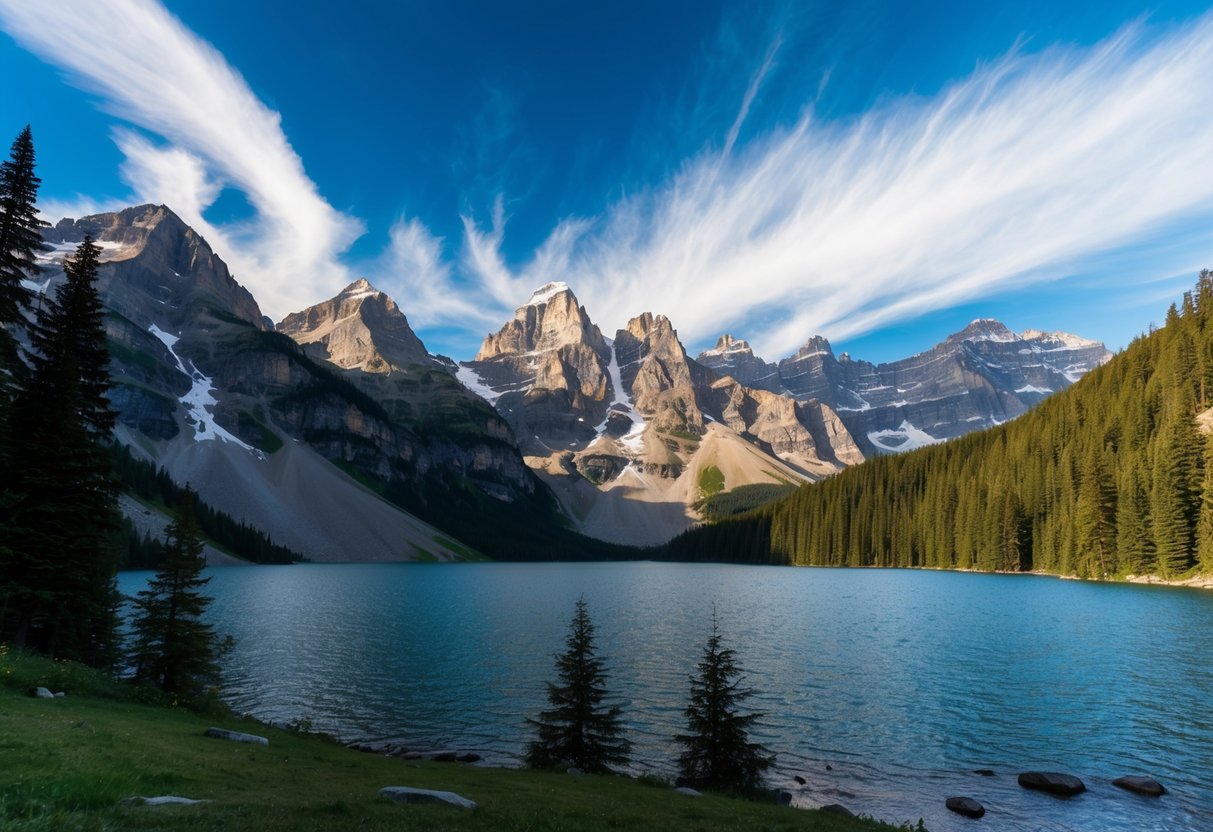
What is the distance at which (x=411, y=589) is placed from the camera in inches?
4808

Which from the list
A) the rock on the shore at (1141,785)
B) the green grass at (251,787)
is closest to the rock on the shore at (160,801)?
the green grass at (251,787)

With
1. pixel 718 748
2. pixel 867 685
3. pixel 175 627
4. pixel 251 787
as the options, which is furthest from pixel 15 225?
pixel 867 685

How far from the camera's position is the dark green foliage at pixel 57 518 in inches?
1225

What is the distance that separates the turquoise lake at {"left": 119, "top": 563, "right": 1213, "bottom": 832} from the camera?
1085 inches

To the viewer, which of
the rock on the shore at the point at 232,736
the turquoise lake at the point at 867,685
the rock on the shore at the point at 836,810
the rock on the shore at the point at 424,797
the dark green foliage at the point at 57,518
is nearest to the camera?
the rock on the shore at the point at 424,797

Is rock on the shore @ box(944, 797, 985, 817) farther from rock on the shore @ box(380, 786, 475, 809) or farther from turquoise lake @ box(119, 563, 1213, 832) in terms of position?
rock on the shore @ box(380, 786, 475, 809)

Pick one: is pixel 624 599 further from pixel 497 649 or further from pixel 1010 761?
pixel 1010 761

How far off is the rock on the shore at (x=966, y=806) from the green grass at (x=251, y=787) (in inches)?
278

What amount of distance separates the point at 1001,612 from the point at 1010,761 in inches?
1881

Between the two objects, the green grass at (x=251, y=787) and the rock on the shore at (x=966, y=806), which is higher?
the green grass at (x=251, y=787)

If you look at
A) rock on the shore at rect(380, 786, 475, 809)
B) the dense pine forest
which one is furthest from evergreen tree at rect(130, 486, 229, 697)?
the dense pine forest

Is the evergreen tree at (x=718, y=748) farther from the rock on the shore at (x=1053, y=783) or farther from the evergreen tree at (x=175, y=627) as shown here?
the evergreen tree at (x=175, y=627)

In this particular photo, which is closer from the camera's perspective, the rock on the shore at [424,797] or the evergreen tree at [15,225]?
the rock on the shore at [424,797]

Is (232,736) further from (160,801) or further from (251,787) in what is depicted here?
(160,801)
